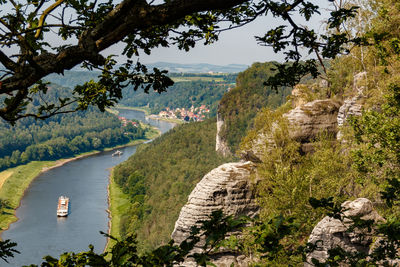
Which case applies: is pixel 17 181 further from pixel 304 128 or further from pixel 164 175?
pixel 304 128

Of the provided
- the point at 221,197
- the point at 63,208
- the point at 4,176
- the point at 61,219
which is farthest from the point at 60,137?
the point at 221,197

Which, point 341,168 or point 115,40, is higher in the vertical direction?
point 115,40

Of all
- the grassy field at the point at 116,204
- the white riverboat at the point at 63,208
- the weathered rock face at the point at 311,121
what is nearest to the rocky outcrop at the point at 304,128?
the weathered rock face at the point at 311,121

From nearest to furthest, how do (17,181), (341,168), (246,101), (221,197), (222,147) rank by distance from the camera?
Result: (341,168) < (221,197) < (222,147) < (17,181) < (246,101)

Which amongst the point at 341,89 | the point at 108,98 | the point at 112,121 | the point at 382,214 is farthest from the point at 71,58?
the point at 112,121

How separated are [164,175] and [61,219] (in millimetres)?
25437

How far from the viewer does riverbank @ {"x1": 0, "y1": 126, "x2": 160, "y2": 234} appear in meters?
68.2

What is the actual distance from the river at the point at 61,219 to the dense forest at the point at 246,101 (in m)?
31.5

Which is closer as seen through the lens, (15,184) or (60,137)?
(15,184)

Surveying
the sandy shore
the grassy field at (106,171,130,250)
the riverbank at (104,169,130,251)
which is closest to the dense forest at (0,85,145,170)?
the sandy shore

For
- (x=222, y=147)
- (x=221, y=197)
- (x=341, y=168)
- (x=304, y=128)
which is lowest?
(x=222, y=147)

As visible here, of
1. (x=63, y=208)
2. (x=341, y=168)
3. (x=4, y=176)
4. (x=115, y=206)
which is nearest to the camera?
(x=341, y=168)

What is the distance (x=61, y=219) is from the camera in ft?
221

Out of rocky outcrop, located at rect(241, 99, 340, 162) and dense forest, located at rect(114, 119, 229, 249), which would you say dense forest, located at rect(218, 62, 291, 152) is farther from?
rocky outcrop, located at rect(241, 99, 340, 162)
